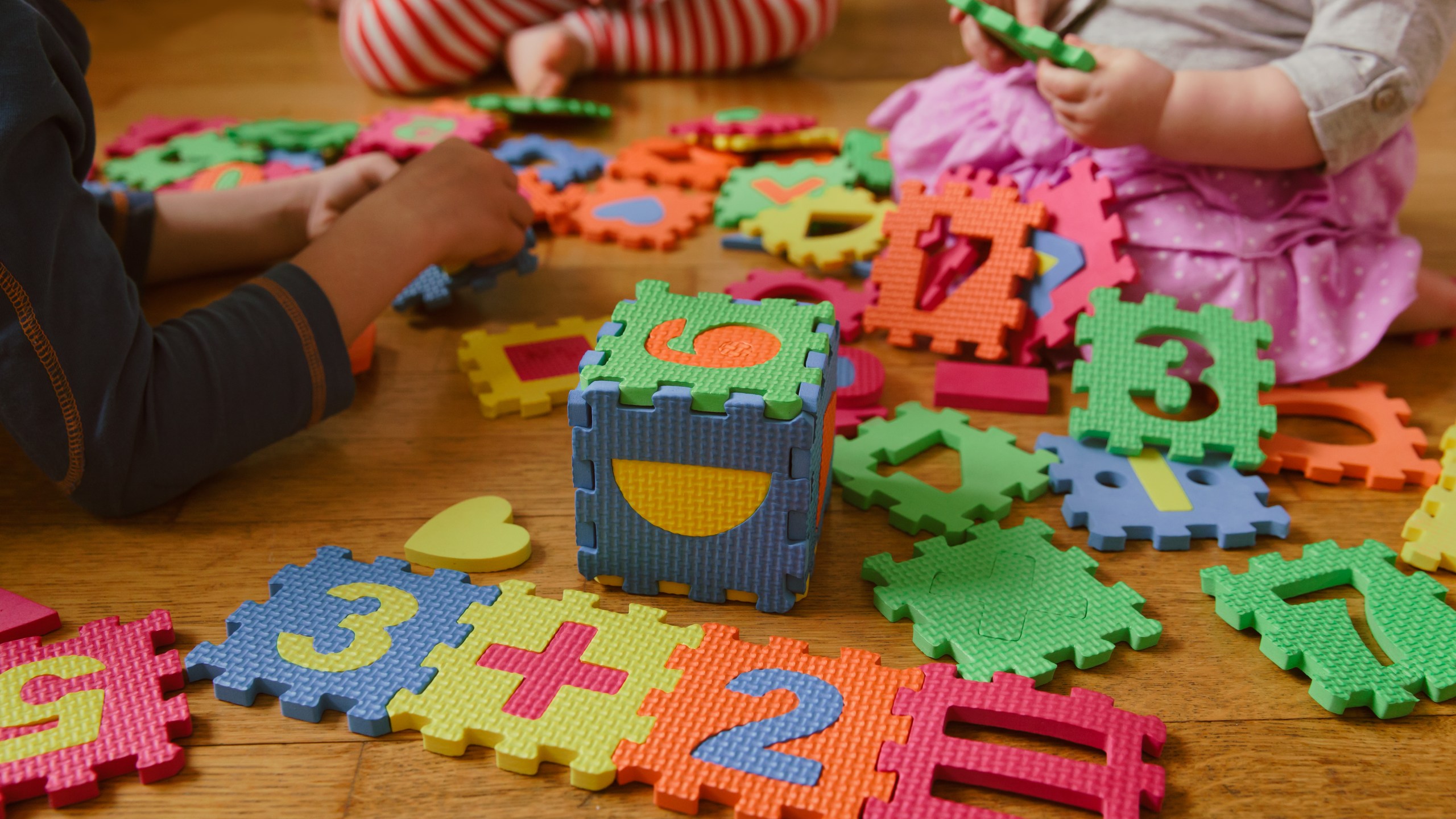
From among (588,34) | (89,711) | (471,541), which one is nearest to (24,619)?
(89,711)

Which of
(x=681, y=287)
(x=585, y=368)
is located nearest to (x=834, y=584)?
(x=585, y=368)

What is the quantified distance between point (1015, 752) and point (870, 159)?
980 mm

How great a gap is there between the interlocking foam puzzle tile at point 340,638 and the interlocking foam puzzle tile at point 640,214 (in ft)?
2.10

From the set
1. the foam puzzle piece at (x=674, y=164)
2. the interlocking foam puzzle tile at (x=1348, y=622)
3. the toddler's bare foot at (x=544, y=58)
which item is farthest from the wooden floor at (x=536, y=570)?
the toddler's bare foot at (x=544, y=58)

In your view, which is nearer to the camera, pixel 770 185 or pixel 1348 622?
pixel 1348 622

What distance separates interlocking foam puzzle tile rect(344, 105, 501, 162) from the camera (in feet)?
5.24

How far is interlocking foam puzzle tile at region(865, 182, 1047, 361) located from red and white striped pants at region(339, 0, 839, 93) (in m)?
0.86

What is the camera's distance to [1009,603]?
796 millimetres

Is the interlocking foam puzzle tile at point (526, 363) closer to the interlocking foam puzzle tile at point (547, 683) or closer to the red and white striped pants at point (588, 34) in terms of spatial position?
the interlocking foam puzzle tile at point (547, 683)

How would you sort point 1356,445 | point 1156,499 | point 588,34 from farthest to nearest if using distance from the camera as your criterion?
point 588,34, point 1356,445, point 1156,499

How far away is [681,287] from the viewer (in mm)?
1271

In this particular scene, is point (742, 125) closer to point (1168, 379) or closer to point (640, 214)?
point (640, 214)

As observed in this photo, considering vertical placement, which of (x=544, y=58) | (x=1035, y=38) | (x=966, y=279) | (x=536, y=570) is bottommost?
(x=536, y=570)

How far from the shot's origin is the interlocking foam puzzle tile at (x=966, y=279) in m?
1.13
